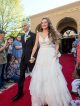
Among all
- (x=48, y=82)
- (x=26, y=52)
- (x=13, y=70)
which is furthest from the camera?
(x=13, y=70)

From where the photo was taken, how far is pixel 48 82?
17.6 feet

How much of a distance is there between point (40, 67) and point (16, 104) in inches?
42.3

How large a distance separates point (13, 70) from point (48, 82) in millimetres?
4238

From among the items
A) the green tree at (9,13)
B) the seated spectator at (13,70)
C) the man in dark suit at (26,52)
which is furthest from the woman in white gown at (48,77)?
the green tree at (9,13)

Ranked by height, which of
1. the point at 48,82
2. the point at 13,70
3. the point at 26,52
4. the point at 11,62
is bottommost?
the point at 13,70

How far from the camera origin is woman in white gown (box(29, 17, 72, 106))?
17.3 feet

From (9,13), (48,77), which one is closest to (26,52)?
(48,77)

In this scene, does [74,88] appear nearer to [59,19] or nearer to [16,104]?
[16,104]

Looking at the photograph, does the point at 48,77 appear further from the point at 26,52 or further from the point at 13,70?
the point at 13,70

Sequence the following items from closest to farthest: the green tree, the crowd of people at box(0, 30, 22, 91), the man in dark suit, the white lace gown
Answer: the white lace gown < the man in dark suit < the crowd of people at box(0, 30, 22, 91) < the green tree

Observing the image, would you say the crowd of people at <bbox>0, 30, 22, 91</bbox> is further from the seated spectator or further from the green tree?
the green tree

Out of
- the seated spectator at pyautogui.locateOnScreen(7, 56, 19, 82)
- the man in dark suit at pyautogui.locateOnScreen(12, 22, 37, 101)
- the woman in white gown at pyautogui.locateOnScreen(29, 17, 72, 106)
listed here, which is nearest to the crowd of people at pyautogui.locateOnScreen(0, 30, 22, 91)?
the seated spectator at pyautogui.locateOnScreen(7, 56, 19, 82)

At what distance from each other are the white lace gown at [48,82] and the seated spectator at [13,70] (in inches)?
154

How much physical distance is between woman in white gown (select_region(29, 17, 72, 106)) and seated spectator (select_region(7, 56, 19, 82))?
152 inches
